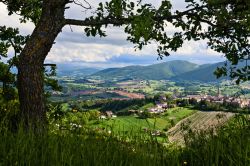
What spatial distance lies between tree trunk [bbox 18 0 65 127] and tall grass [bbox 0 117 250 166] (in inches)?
124

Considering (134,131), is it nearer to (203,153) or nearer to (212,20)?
(203,153)

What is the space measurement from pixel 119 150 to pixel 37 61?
5.03m

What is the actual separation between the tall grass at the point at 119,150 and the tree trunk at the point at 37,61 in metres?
3.15

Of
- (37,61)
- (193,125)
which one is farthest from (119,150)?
(37,61)

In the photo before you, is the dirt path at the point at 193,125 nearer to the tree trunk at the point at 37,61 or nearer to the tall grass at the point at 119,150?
the tall grass at the point at 119,150

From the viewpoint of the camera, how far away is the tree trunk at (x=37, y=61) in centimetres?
1041

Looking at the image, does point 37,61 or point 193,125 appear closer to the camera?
point 193,125

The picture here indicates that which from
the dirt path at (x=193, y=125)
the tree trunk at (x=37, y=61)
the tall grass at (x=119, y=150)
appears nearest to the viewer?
the tall grass at (x=119, y=150)

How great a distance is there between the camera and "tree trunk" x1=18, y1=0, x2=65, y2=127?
10.4 metres

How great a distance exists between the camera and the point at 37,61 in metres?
10.7

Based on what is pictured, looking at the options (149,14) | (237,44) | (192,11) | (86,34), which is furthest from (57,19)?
(237,44)

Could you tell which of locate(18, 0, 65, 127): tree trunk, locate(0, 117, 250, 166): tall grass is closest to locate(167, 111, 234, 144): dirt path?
locate(0, 117, 250, 166): tall grass

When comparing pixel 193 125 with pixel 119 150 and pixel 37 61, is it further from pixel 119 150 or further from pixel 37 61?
pixel 37 61

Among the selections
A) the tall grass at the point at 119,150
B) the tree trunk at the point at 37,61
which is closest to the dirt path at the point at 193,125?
the tall grass at the point at 119,150
